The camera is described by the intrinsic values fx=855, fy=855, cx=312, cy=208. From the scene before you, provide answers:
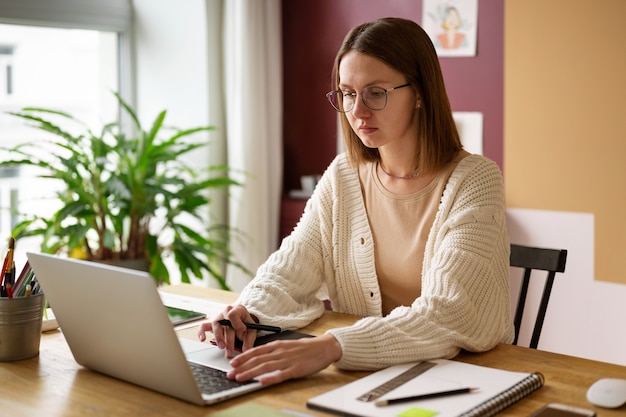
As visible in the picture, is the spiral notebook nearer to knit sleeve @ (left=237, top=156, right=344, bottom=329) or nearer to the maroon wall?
knit sleeve @ (left=237, top=156, right=344, bottom=329)

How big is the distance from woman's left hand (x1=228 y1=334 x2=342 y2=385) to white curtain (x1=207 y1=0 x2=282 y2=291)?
251cm

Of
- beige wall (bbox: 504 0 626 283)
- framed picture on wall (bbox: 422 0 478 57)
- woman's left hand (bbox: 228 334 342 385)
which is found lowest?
woman's left hand (bbox: 228 334 342 385)

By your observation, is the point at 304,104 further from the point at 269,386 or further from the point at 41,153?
the point at 269,386

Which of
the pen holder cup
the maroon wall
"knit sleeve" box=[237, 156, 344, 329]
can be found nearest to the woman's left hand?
"knit sleeve" box=[237, 156, 344, 329]

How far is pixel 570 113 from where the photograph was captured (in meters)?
3.29

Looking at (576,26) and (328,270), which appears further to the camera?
(576,26)

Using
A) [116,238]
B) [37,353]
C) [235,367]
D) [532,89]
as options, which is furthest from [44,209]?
[235,367]

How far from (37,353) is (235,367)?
0.45 metres

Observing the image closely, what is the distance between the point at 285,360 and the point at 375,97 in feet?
2.25

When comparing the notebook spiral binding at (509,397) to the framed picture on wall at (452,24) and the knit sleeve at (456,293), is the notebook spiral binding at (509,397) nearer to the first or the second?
the knit sleeve at (456,293)

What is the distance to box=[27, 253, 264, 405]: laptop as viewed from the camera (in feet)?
4.44

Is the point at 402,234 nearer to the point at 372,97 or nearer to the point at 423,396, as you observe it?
the point at 372,97

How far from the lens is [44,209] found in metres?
4.19

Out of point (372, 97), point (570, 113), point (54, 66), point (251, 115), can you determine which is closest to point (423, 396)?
point (372, 97)
